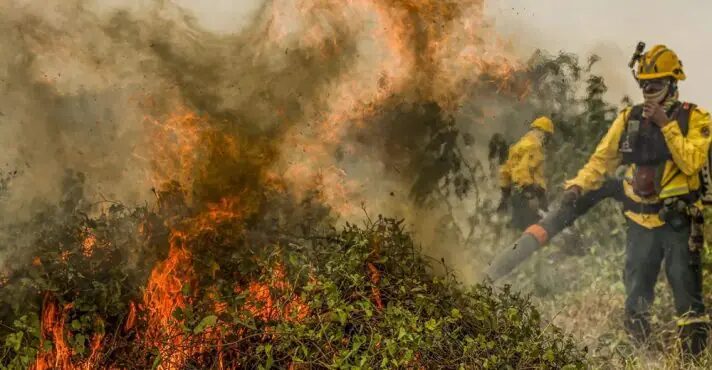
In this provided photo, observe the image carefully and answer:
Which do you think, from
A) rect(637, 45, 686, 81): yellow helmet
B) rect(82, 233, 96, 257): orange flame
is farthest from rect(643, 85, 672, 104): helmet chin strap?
rect(82, 233, 96, 257): orange flame

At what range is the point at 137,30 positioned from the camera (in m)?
7.86

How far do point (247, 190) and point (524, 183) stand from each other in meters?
4.97

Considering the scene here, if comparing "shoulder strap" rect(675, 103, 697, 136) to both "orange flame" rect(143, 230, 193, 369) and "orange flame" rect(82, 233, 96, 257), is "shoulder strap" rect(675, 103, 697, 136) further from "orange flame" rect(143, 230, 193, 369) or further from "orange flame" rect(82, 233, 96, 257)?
"orange flame" rect(82, 233, 96, 257)

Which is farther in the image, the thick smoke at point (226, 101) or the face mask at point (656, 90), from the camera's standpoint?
the face mask at point (656, 90)

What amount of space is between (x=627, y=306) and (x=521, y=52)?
11.9 feet

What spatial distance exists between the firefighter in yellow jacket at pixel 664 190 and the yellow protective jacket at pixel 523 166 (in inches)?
73.2

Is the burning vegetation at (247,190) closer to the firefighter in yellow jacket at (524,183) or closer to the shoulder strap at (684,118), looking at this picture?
the firefighter in yellow jacket at (524,183)

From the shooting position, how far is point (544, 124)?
11.1 meters

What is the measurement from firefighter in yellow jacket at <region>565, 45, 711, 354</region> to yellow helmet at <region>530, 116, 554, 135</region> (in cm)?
215

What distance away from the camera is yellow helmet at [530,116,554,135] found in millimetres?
11094

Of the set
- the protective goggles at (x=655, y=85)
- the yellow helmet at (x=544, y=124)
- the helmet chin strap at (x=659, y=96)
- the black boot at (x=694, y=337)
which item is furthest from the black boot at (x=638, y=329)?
the yellow helmet at (x=544, y=124)

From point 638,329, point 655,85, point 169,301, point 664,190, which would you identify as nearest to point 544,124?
point 655,85

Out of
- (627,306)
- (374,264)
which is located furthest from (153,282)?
(627,306)

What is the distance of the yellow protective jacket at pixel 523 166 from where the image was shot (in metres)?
10.7
